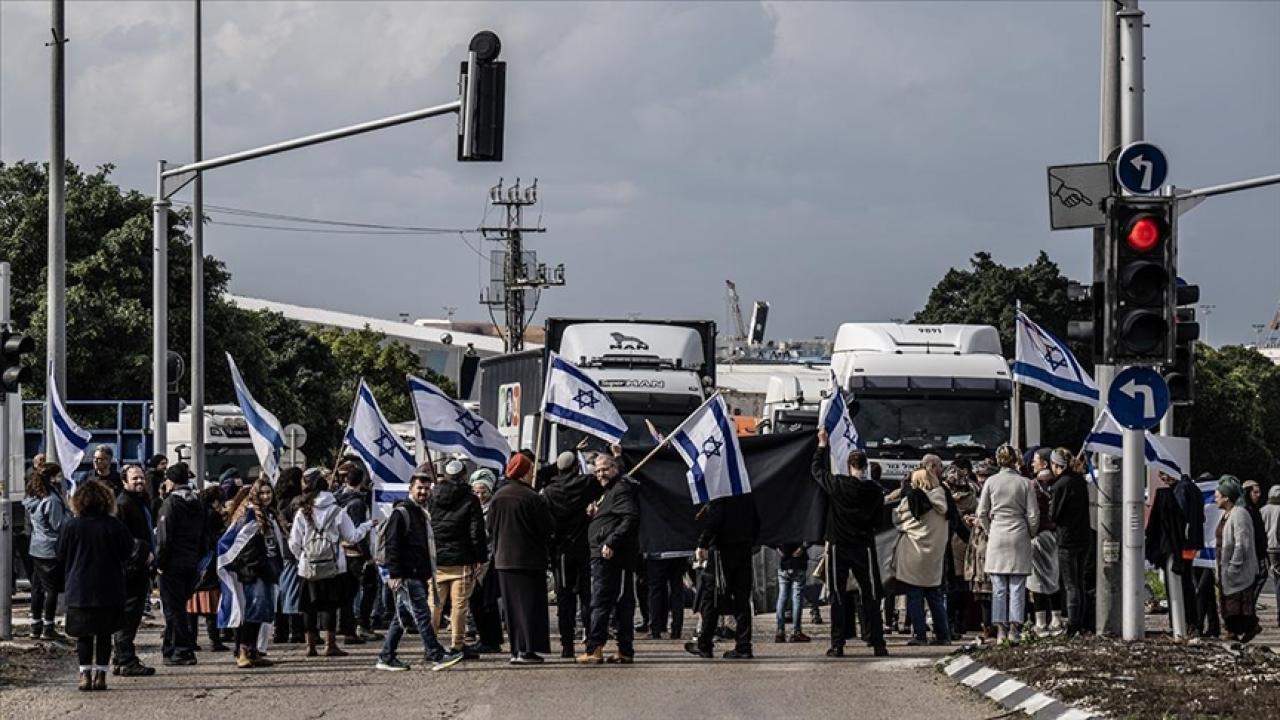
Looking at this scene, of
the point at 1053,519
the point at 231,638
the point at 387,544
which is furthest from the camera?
the point at 231,638

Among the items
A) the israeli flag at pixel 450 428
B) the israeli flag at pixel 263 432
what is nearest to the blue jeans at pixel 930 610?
the israeli flag at pixel 450 428

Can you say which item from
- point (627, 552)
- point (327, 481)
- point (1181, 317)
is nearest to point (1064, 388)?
point (1181, 317)

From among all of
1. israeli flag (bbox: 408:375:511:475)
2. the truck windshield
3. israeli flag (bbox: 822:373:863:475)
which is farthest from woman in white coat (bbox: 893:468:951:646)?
the truck windshield

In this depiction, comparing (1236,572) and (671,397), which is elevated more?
(671,397)

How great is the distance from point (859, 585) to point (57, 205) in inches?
371

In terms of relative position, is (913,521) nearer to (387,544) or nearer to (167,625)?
(387,544)

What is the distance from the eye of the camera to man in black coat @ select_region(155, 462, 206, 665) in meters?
18.1

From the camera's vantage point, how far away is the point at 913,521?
797 inches

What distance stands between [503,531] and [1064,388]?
6698 mm

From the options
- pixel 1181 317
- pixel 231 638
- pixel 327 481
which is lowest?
pixel 231 638

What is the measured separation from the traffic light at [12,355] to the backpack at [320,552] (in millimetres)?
3016

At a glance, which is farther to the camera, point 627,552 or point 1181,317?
point 1181,317

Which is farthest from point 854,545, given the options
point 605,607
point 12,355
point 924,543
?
point 12,355

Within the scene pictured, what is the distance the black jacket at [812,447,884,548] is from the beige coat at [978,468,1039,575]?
102cm
